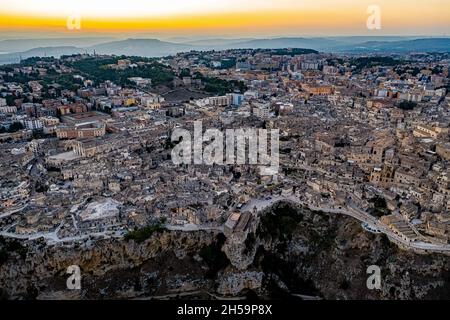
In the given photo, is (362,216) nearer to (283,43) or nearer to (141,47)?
(141,47)

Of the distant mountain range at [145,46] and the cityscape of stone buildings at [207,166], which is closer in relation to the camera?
the cityscape of stone buildings at [207,166]

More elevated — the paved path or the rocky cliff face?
the paved path

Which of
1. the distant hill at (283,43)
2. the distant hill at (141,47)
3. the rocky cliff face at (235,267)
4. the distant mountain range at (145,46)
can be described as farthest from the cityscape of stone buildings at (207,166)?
the distant hill at (283,43)

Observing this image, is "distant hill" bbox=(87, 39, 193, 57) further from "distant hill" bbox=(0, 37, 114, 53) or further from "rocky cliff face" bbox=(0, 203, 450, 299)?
"rocky cliff face" bbox=(0, 203, 450, 299)

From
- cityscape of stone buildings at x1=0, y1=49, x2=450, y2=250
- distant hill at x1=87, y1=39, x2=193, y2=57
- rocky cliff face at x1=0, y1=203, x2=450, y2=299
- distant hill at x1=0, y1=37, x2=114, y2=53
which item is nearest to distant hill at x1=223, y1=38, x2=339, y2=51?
distant hill at x1=87, y1=39, x2=193, y2=57

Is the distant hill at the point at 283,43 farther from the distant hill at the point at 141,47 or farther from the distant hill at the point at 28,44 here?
the distant hill at the point at 28,44

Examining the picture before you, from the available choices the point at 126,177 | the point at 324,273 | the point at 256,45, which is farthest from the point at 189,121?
the point at 256,45

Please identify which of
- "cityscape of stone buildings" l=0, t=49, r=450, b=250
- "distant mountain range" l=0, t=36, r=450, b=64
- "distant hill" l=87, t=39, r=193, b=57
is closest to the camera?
"cityscape of stone buildings" l=0, t=49, r=450, b=250

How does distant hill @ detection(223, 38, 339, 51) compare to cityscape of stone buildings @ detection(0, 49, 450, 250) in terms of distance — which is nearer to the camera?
cityscape of stone buildings @ detection(0, 49, 450, 250)
